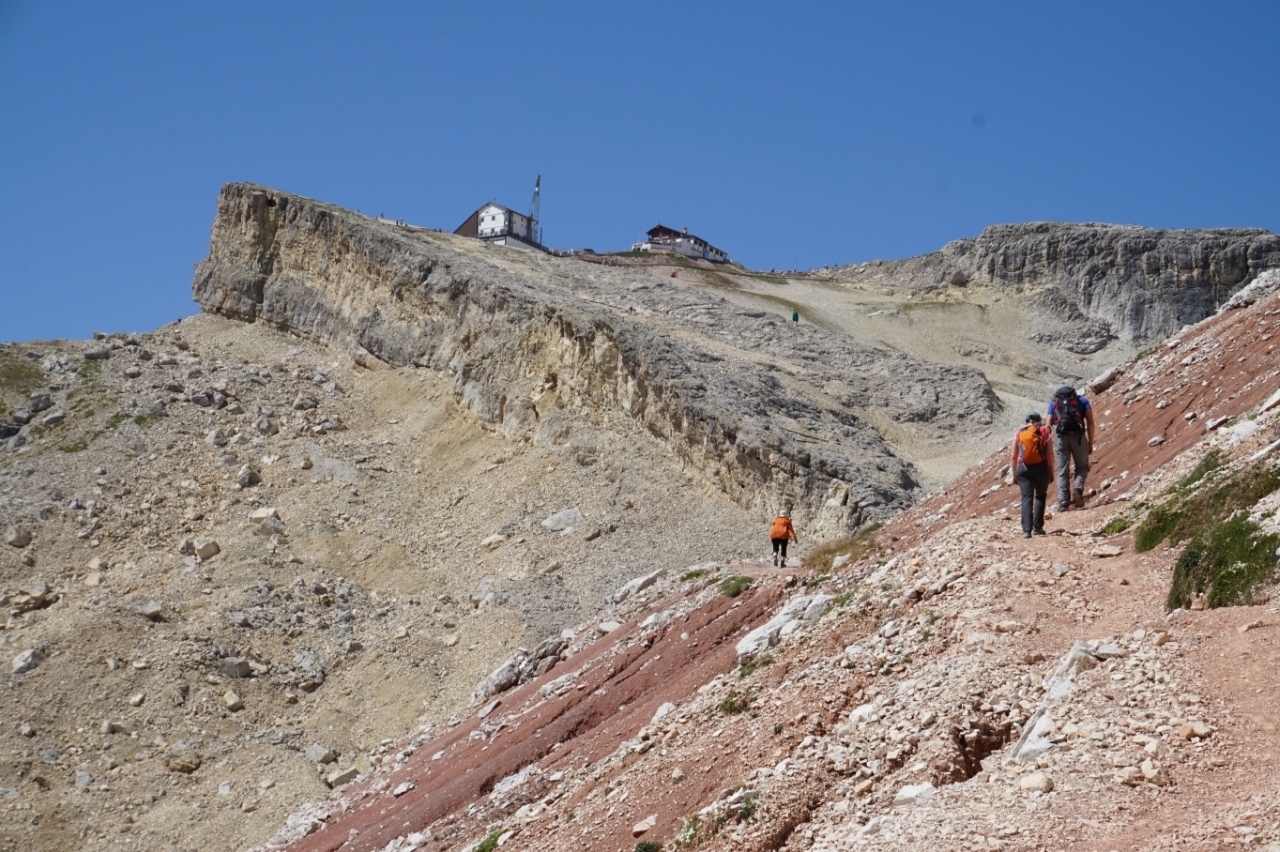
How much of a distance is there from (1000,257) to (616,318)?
36.7m

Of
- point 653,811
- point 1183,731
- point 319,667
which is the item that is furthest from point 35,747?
point 1183,731

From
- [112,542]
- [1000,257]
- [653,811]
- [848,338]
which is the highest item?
[1000,257]

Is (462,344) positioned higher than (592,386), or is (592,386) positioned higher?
(462,344)

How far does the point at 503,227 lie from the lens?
79.4 metres

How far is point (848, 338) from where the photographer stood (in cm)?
5331

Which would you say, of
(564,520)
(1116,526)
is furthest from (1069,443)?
(564,520)

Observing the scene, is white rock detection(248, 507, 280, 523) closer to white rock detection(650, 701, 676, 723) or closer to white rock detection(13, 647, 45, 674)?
white rock detection(13, 647, 45, 674)

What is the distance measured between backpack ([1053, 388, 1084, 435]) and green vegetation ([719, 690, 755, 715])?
16.6 ft

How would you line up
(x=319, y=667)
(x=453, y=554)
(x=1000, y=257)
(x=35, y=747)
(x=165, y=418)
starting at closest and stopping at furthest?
1. (x=35, y=747)
2. (x=319, y=667)
3. (x=453, y=554)
4. (x=165, y=418)
5. (x=1000, y=257)

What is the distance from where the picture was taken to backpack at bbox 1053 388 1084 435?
14.1 meters

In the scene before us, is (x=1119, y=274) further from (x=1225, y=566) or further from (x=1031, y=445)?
(x=1225, y=566)

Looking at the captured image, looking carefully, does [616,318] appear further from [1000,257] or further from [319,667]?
[1000,257]

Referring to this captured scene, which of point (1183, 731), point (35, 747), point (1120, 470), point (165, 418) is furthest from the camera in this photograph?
point (165, 418)

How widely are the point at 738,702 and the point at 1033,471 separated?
13.0 ft
